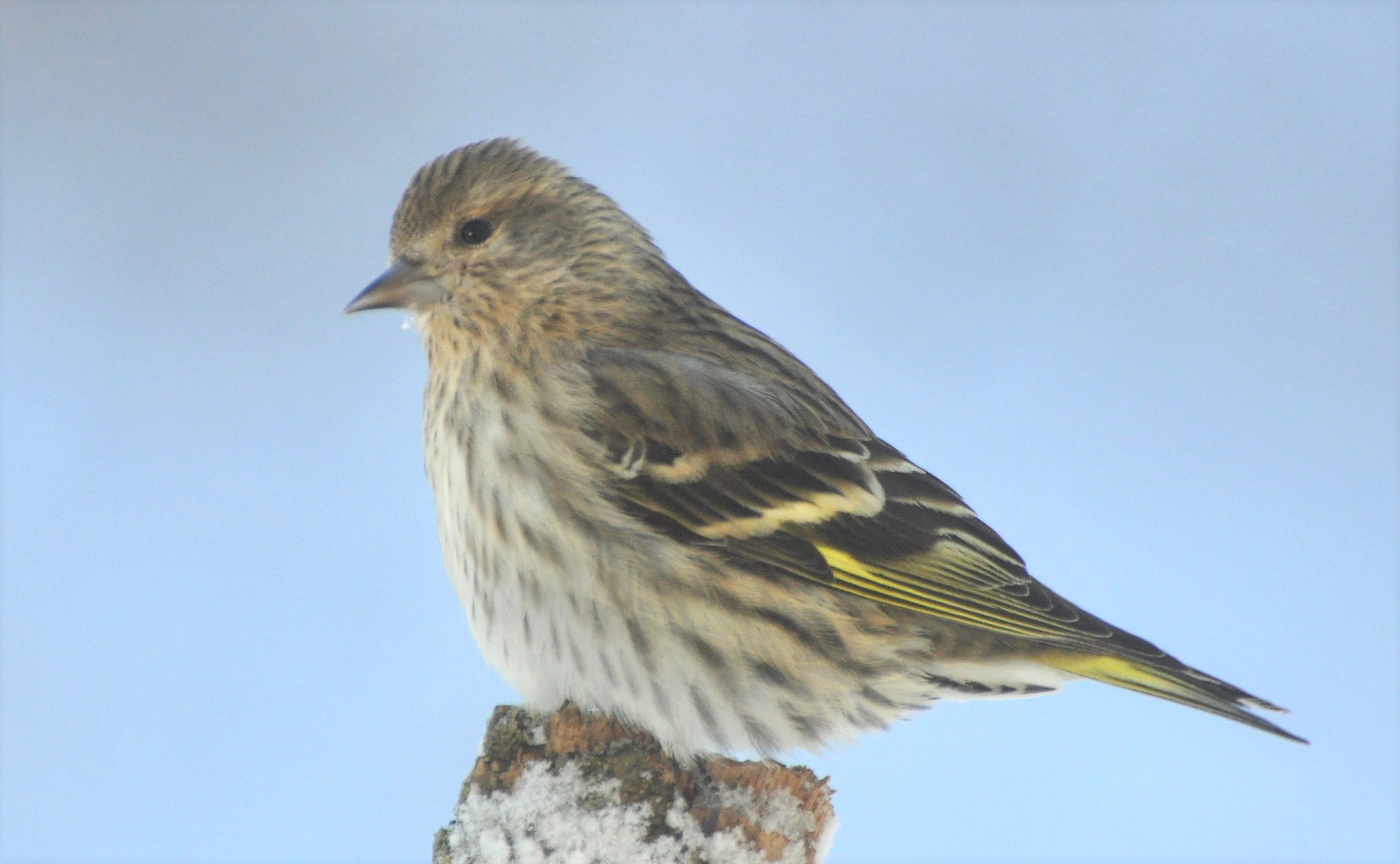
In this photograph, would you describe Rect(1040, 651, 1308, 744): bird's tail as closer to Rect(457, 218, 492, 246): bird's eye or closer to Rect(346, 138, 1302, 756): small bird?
Rect(346, 138, 1302, 756): small bird

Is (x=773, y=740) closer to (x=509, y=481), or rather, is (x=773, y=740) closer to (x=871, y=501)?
(x=871, y=501)

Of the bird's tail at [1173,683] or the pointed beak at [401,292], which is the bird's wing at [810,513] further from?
the pointed beak at [401,292]

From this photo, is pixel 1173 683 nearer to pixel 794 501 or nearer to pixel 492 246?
pixel 794 501

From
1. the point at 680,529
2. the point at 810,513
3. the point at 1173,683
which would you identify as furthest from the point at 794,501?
the point at 1173,683

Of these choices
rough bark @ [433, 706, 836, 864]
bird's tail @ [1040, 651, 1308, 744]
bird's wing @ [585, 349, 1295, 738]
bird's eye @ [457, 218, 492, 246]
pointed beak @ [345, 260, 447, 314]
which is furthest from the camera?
bird's eye @ [457, 218, 492, 246]

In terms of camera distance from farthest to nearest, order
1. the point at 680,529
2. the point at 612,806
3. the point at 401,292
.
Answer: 1. the point at 401,292
2. the point at 680,529
3. the point at 612,806

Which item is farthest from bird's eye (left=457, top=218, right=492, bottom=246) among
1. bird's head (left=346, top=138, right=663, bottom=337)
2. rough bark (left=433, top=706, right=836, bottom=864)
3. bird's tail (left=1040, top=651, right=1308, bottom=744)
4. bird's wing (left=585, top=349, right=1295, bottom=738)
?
bird's tail (left=1040, top=651, right=1308, bottom=744)

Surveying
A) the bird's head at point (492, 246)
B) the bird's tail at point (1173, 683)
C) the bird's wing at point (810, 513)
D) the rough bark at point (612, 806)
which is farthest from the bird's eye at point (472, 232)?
the bird's tail at point (1173, 683)
